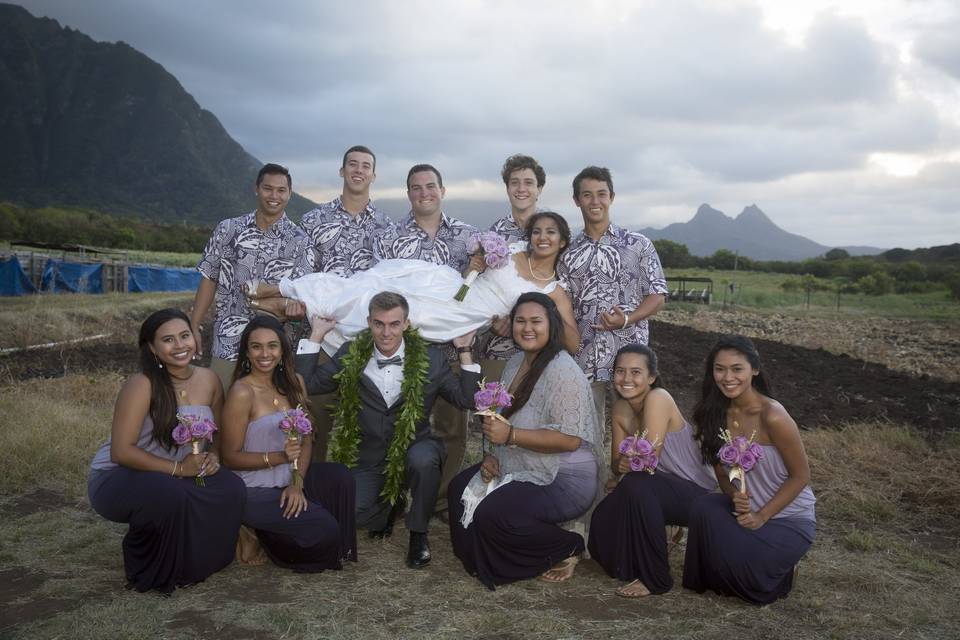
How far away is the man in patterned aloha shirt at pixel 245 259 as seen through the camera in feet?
17.9

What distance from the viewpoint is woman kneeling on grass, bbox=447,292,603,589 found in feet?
14.3

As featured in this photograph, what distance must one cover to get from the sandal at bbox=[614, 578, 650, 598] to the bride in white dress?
166 centimetres

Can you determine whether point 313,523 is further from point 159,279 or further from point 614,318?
point 159,279

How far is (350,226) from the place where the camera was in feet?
19.3

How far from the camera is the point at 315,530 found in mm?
4352

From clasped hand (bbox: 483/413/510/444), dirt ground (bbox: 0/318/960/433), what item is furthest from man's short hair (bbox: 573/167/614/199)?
dirt ground (bbox: 0/318/960/433)

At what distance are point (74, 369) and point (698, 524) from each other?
33.3 ft

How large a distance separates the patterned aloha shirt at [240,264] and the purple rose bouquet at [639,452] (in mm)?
2642

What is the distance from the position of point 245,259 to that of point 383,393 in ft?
4.86

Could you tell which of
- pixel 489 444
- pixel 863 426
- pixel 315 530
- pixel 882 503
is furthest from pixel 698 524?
pixel 863 426

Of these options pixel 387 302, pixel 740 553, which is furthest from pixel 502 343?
pixel 740 553

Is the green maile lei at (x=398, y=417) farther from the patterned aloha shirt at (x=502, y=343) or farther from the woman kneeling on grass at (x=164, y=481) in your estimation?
the woman kneeling on grass at (x=164, y=481)

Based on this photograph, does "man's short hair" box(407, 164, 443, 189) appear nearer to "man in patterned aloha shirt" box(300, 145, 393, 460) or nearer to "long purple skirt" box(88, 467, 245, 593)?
"man in patterned aloha shirt" box(300, 145, 393, 460)

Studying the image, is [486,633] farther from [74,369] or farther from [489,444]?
[74,369]
